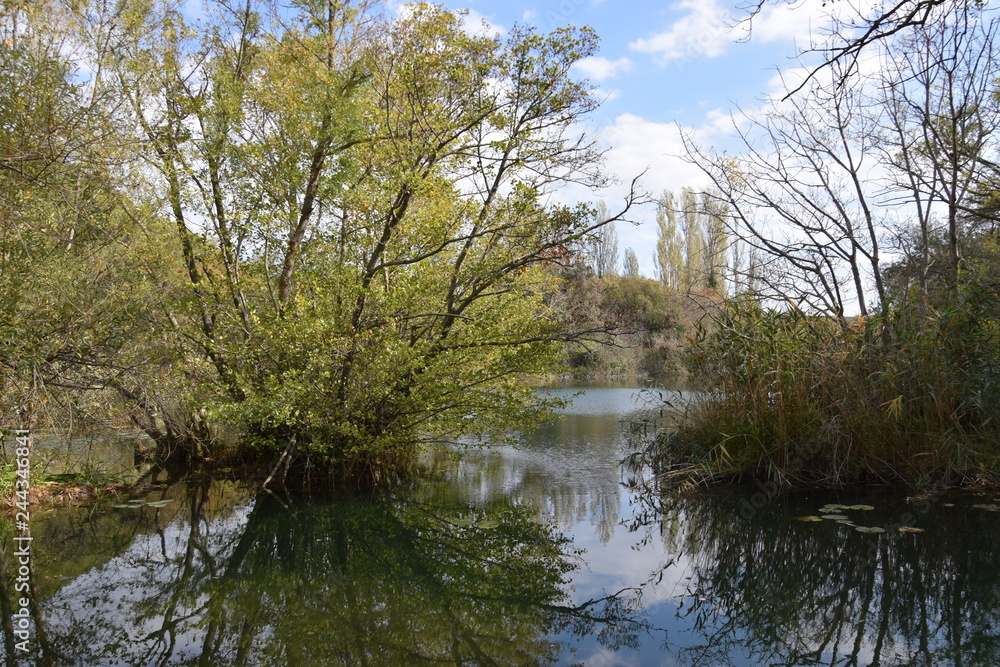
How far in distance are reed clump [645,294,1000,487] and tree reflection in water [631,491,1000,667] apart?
454mm

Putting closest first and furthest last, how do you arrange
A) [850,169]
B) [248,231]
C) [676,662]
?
[676,662] → [248,231] → [850,169]

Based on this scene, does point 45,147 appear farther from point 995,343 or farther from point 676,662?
point 995,343

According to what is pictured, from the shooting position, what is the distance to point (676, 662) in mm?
3641

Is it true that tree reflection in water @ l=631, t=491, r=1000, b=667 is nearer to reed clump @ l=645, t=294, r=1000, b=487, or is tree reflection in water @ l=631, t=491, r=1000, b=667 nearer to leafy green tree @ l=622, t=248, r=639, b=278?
reed clump @ l=645, t=294, r=1000, b=487

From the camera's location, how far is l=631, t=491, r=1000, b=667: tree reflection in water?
369cm

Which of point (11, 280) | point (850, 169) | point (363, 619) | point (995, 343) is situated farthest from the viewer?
point (850, 169)

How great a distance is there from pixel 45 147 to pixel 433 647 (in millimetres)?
4236

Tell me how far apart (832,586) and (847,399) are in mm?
2707

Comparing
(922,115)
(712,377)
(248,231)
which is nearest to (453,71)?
(248,231)

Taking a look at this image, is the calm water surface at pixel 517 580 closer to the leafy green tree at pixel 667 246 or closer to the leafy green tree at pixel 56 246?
the leafy green tree at pixel 56 246

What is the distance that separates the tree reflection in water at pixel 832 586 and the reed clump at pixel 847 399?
0.45 meters

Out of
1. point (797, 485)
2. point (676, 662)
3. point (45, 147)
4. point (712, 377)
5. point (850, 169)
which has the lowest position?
point (676, 662)

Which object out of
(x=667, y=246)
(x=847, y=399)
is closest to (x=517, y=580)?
(x=847, y=399)

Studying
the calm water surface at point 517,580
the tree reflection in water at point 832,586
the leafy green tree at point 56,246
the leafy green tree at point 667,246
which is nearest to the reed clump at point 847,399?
the calm water surface at point 517,580
